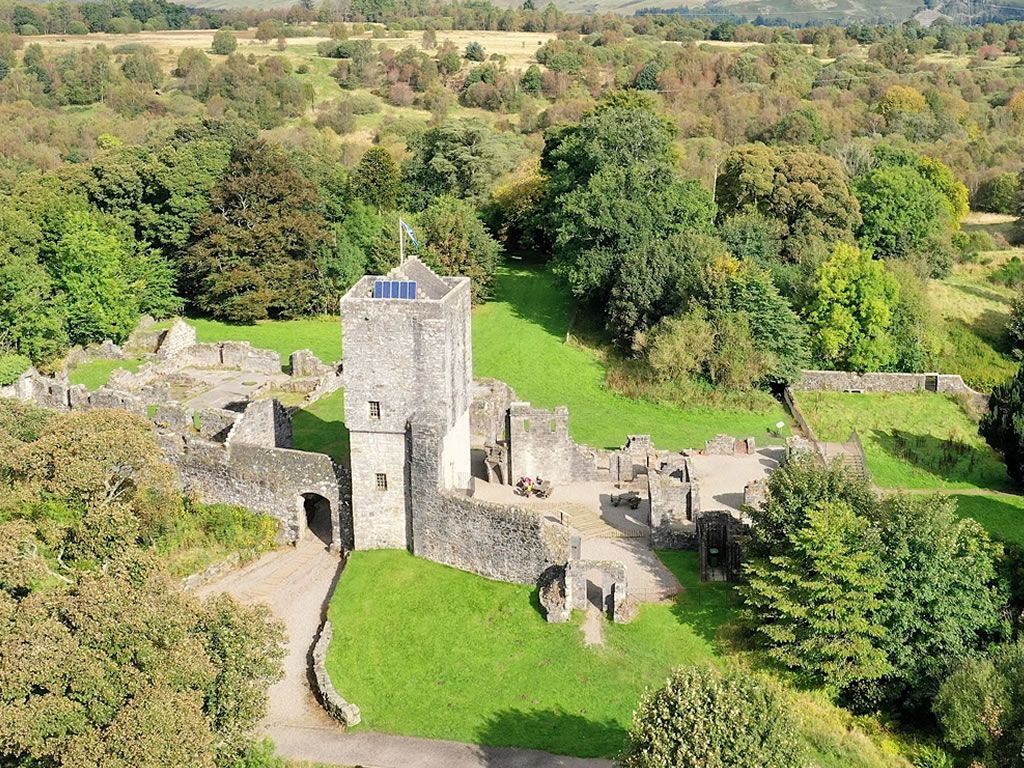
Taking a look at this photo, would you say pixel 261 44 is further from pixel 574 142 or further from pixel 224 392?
pixel 224 392

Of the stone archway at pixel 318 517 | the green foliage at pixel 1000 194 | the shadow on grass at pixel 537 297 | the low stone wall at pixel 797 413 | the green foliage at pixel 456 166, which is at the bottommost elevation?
the stone archway at pixel 318 517

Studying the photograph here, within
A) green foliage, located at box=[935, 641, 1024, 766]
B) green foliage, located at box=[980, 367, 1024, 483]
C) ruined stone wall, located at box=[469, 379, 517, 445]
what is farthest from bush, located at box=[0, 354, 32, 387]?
green foliage, located at box=[980, 367, 1024, 483]

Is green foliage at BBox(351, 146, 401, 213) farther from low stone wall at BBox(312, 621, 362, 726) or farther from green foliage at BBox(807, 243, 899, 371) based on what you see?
low stone wall at BBox(312, 621, 362, 726)

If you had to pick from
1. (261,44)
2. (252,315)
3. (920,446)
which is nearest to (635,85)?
(261,44)

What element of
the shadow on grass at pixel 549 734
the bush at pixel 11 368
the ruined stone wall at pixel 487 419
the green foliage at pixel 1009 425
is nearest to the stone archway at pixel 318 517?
the ruined stone wall at pixel 487 419

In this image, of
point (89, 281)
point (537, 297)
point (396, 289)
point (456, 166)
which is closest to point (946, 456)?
point (396, 289)

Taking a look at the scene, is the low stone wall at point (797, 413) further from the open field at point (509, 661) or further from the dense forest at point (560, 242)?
the open field at point (509, 661)
